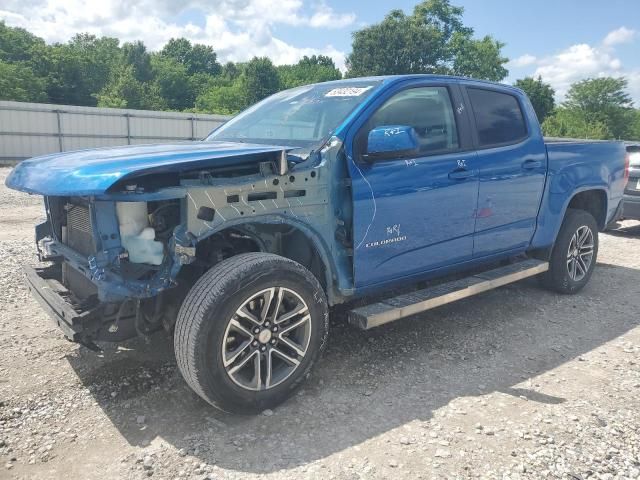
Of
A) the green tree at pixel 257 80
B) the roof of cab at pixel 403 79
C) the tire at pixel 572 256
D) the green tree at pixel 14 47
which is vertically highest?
the green tree at pixel 14 47

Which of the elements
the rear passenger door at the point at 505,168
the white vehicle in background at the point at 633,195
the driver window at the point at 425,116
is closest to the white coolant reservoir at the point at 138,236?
the driver window at the point at 425,116

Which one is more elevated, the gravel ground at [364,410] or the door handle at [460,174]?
the door handle at [460,174]

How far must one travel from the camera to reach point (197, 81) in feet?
A: 246

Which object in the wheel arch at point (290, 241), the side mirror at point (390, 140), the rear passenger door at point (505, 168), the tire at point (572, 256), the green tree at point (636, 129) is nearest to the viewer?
the wheel arch at point (290, 241)

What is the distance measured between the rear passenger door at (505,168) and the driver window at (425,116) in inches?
11.5

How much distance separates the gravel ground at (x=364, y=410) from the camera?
266 cm

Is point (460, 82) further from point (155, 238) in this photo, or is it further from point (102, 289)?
point (102, 289)

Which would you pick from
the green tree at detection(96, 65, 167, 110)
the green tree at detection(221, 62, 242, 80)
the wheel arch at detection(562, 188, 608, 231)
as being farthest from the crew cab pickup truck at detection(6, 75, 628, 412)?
the green tree at detection(221, 62, 242, 80)

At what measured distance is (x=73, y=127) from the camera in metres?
22.5

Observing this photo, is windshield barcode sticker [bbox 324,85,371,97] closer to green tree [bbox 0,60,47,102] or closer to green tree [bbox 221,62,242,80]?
green tree [bbox 0,60,47,102]

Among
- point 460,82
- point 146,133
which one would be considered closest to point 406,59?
point 146,133

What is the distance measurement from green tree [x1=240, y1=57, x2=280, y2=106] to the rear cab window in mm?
60168

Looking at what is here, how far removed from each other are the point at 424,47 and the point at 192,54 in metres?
47.1

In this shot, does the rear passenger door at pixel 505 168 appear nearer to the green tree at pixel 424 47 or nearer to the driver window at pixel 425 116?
the driver window at pixel 425 116
